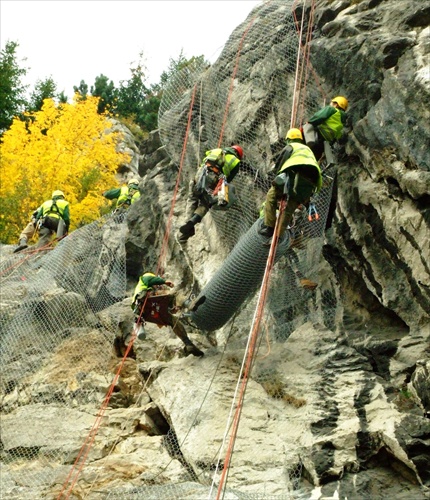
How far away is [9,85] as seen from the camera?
25562 millimetres

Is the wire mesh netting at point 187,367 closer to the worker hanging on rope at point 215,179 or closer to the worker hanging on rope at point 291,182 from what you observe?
the worker hanging on rope at point 215,179

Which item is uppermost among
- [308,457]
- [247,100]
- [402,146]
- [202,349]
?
[247,100]

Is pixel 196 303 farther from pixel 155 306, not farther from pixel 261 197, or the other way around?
pixel 261 197

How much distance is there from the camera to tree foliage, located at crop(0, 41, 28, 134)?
83.4 feet

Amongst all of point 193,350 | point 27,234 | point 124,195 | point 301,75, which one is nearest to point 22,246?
point 27,234

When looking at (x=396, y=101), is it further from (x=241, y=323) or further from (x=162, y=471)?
(x=162, y=471)

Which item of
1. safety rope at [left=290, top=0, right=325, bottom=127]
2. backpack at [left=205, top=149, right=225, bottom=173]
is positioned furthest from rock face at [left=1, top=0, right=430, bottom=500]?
backpack at [left=205, top=149, right=225, bottom=173]

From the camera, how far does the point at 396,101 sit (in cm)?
833

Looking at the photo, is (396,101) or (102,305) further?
(102,305)

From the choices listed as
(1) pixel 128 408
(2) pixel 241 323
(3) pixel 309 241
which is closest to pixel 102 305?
(1) pixel 128 408

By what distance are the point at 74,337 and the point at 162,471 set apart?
333cm

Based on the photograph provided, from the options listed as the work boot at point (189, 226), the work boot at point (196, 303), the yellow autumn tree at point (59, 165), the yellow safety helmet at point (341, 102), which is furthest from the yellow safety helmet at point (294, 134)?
the yellow autumn tree at point (59, 165)

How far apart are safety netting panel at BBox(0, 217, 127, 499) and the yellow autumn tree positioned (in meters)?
5.67

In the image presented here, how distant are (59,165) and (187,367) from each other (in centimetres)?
1168
